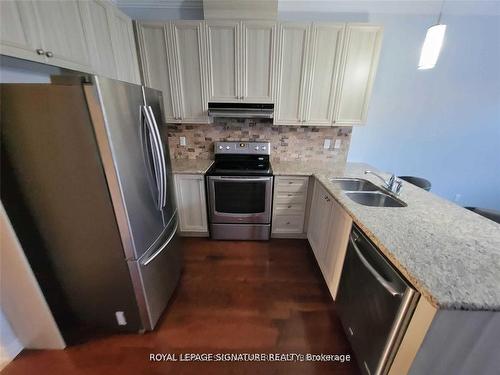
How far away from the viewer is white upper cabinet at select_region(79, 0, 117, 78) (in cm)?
151

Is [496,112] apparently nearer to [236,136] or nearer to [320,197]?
[320,197]

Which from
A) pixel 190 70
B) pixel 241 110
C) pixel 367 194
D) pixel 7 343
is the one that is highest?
pixel 190 70

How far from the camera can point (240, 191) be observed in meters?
2.25

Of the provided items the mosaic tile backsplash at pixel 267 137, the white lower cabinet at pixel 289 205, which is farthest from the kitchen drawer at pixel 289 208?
the mosaic tile backsplash at pixel 267 137

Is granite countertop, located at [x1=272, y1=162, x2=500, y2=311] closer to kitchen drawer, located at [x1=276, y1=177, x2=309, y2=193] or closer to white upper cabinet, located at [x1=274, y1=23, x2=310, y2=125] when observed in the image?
kitchen drawer, located at [x1=276, y1=177, x2=309, y2=193]

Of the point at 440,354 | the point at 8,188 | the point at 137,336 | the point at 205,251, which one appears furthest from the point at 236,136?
the point at 440,354

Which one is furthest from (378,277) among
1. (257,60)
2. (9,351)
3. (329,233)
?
(9,351)

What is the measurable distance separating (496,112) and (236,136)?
3.27 m

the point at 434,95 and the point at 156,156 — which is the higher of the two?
the point at 434,95

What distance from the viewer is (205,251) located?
2.31 m

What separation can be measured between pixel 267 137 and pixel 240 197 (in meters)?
0.90

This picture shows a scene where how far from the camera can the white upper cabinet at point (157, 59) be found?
6.64 feet

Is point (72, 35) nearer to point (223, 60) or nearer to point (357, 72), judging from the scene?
point (223, 60)

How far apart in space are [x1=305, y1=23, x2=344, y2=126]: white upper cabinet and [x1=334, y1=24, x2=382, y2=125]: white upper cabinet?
7 centimetres
